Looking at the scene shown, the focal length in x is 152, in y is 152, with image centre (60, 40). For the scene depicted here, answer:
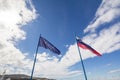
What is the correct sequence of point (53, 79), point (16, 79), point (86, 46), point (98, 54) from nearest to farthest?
point (98, 54), point (86, 46), point (16, 79), point (53, 79)

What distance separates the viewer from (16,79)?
148 ft

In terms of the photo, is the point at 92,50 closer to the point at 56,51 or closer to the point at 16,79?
the point at 56,51

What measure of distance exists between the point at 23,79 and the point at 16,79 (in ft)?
6.63

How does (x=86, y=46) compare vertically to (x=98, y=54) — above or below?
above

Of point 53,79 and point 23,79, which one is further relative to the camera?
point 53,79

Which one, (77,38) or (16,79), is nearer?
(77,38)

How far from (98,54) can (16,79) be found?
1239 inches

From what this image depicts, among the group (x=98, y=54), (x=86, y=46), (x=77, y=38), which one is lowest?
(x=98, y=54)

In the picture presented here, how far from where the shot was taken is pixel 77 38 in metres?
24.0

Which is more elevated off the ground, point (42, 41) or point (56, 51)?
point (42, 41)

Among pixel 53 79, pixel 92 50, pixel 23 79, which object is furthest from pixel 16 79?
pixel 92 50

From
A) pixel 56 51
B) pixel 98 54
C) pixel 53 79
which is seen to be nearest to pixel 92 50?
pixel 98 54

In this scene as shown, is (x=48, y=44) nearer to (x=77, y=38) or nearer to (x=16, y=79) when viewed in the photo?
(x=77, y=38)

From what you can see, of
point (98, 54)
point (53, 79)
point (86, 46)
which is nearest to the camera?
point (98, 54)
